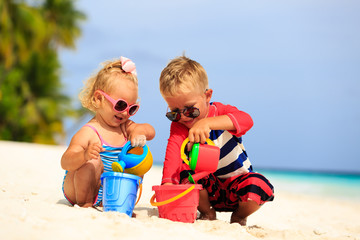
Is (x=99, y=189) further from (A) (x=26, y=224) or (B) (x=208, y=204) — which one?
(A) (x=26, y=224)

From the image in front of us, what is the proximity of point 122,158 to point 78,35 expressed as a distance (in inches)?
954

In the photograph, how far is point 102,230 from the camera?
6.73ft

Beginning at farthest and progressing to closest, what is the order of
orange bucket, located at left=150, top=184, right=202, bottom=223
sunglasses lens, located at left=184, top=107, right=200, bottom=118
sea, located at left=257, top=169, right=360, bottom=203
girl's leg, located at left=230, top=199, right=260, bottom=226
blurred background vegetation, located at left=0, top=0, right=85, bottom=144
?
blurred background vegetation, located at left=0, top=0, right=85, bottom=144, sea, located at left=257, top=169, right=360, bottom=203, girl's leg, located at left=230, top=199, right=260, bottom=226, sunglasses lens, located at left=184, top=107, right=200, bottom=118, orange bucket, located at left=150, top=184, right=202, bottom=223

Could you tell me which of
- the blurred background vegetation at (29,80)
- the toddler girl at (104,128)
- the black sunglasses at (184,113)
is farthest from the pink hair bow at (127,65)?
Result: the blurred background vegetation at (29,80)

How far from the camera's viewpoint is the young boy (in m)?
2.96

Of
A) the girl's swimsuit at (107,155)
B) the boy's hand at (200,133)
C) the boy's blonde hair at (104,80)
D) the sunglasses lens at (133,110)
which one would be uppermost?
the boy's blonde hair at (104,80)

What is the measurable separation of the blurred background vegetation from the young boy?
58.9 ft

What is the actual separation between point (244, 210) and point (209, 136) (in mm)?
641

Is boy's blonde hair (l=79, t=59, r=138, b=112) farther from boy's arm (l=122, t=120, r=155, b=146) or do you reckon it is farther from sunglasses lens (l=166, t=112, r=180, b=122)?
sunglasses lens (l=166, t=112, r=180, b=122)

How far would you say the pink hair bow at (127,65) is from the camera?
10.6ft

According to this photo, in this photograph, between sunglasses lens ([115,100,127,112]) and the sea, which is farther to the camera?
the sea

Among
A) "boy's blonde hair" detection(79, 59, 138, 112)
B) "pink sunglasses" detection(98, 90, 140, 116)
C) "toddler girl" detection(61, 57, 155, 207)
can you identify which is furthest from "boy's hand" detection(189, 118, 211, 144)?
"boy's blonde hair" detection(79, 59, 138, 112)

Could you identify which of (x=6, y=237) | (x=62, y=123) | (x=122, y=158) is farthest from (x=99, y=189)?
(x=62, y=123)

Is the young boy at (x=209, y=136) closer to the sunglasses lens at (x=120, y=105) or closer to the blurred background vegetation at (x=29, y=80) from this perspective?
the sunglasses lens at (x=120, y=105)
